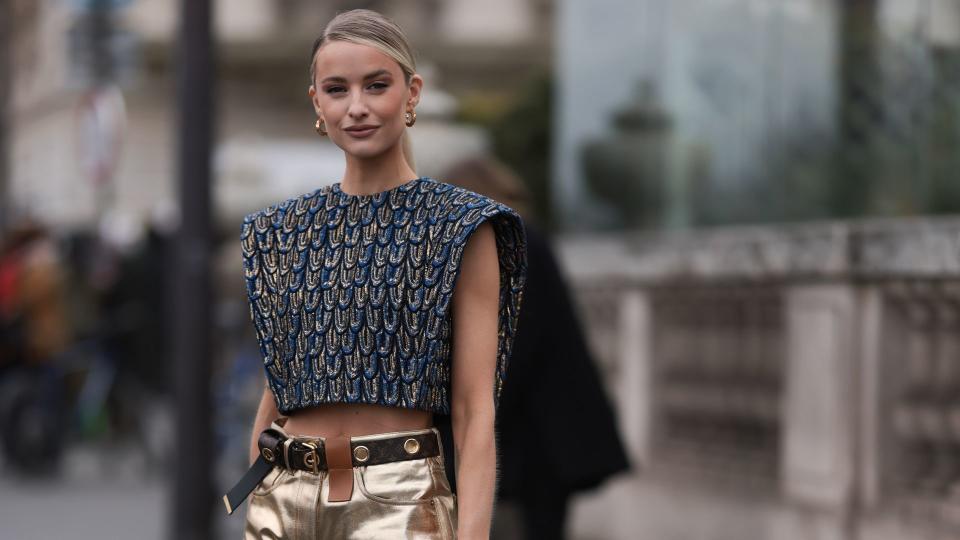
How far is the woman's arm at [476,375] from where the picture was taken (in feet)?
9.89

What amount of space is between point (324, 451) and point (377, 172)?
0.48 metres

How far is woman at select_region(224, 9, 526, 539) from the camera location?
9.87 feet

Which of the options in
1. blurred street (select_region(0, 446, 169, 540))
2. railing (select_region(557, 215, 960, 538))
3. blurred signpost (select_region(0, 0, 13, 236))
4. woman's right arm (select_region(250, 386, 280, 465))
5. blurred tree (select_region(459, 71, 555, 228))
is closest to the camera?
woman's right arm (select_region(250, 386, 280, 465))

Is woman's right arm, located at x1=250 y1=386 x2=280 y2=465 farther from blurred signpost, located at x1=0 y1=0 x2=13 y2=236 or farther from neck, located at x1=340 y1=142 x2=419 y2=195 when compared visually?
blurred signpost, located at x1=0 y1=0 x2=13 y2=236

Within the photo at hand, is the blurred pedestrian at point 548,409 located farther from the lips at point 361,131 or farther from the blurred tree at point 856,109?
the lips at point 361,131

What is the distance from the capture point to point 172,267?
51.8 ft

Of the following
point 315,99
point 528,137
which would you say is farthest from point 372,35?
point 528,137

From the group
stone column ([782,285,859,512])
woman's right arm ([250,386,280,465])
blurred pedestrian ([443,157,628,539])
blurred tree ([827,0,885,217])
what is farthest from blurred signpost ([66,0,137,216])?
woman's right arm ([250,386,280,465])

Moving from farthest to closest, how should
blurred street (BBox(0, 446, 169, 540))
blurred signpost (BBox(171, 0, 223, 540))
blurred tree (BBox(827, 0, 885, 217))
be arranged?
blurred street (BBox(0, 446, 169, 540)), blurred signpost (BBox(171, 0, 223, 540)), blurred tree (BBox(827, 0, 885, 217))

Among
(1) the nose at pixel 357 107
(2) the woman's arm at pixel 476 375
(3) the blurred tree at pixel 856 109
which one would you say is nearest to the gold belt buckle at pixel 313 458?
(2) the woman's arm at pixel 476 375

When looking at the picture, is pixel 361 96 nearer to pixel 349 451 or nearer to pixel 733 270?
pixel 349 451

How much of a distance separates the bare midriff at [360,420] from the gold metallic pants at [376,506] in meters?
→ 0.03

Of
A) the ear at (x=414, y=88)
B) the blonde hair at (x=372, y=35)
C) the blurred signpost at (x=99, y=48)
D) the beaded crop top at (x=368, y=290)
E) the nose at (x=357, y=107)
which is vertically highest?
the blurred signpost at (x=99, y=48)

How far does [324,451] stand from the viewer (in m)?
3.03
